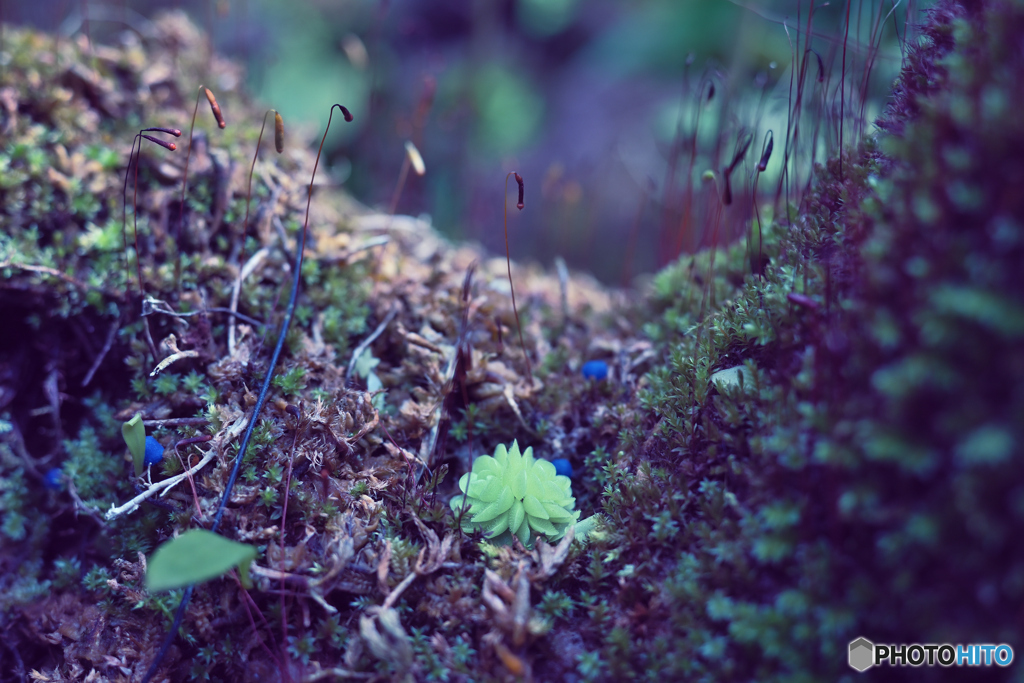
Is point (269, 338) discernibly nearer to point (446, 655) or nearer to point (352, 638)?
point (352, 638)

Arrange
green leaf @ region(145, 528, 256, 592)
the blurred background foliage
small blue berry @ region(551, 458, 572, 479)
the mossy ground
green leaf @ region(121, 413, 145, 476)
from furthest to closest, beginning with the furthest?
1. the blurred background foliage
2. small blue berry @ region(551, 458, 572, 479)
3. green leaf @ region(121, 413, 145, 476)
4. green leaf @ region(145, 528, 256, 592)
5. the mossy ground

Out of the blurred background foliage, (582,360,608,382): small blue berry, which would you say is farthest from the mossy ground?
the blurred background foliage

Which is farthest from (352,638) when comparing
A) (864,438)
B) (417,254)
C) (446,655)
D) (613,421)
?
(417,254)

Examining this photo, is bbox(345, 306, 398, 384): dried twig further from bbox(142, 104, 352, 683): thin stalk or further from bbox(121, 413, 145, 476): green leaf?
bbox(121, 413, 145, 476): green leaf

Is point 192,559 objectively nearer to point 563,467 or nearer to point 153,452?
point 153,452

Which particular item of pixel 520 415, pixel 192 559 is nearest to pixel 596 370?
pixel 520 415
